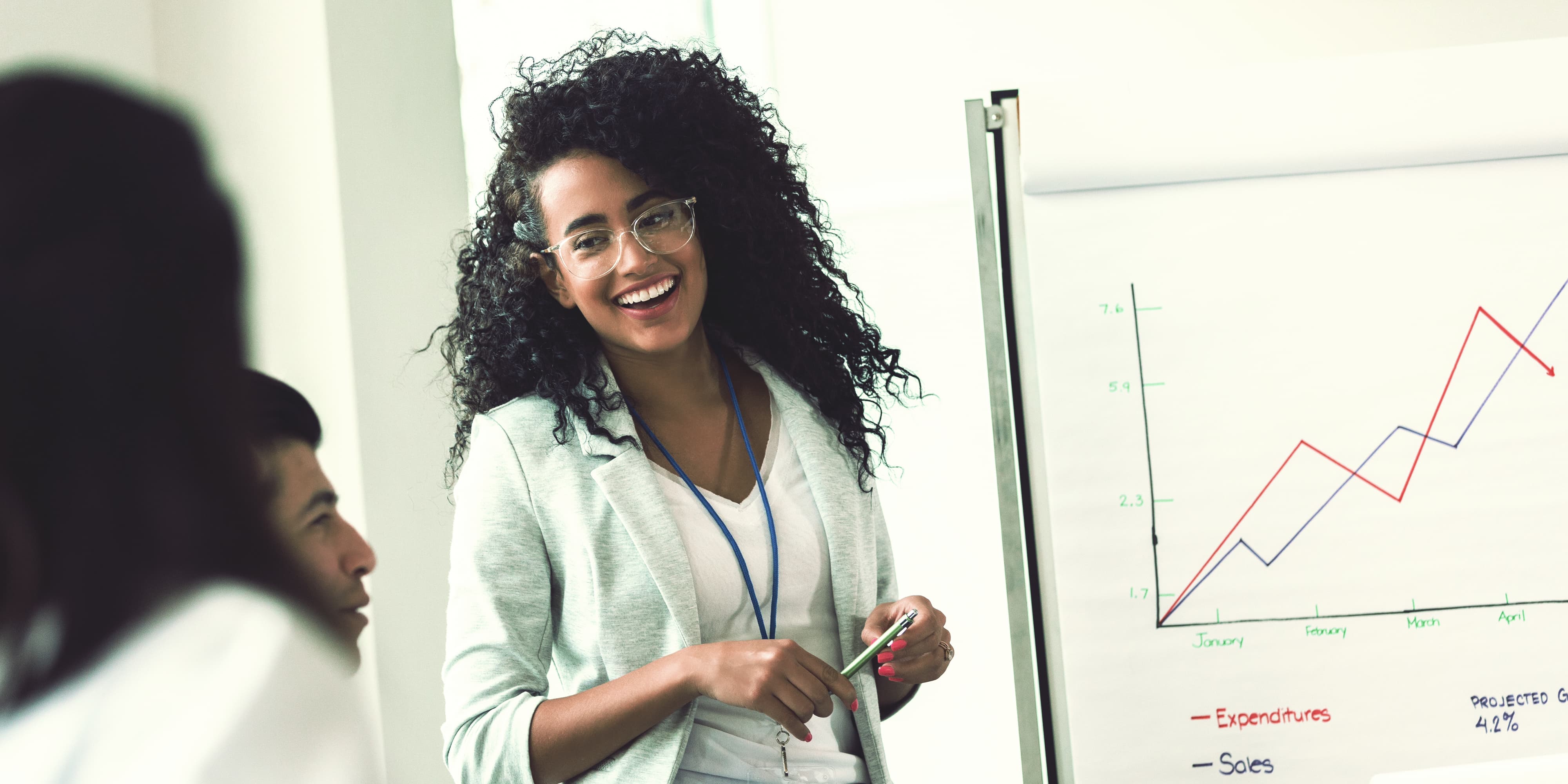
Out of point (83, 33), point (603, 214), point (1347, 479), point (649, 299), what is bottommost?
point (1347, 479)

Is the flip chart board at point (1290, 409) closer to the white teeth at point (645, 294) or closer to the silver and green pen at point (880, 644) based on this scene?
the silver and green pen at point (880, 644)

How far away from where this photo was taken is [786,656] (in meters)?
1.05

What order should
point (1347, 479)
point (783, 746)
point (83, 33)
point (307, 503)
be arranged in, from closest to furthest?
point (307, 503)
point (783, 746)
point (1347, 479)
point (83, 33)

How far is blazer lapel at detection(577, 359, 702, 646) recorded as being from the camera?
1112mm

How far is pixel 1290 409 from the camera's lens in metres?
1.35

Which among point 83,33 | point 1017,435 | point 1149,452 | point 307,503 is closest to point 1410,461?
point 1149,452

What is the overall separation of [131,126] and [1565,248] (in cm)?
154

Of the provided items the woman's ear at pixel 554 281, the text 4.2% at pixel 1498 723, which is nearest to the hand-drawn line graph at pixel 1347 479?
the text 4.2% at pixel 1498 723

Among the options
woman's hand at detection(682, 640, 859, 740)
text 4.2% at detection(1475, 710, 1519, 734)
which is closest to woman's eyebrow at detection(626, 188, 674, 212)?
woman's hand at detection(682, 640, 859, 740)

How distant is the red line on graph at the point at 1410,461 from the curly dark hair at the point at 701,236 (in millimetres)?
422

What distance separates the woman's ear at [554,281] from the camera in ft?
4.20

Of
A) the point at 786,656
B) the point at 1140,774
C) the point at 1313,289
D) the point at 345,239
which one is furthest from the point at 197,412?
the point at 345,239

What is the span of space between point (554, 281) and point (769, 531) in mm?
394

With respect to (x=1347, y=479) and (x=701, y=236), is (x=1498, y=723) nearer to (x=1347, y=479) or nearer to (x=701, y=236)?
(x=1347, y=479)
